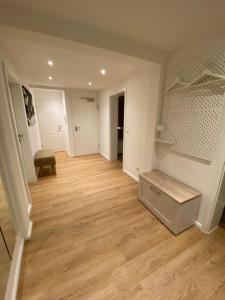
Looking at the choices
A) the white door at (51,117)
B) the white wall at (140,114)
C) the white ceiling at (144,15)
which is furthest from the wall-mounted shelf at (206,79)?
the white door at (51,117)

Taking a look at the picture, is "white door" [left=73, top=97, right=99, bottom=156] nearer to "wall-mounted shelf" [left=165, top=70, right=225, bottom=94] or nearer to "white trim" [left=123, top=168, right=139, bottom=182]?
"white trim" [left=123, top=168, right=139, bottom=182]

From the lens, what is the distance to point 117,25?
135cm

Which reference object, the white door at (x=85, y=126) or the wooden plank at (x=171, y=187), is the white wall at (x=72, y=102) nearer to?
the white door at (x=85, y=126)

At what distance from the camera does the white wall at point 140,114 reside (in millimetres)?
2109

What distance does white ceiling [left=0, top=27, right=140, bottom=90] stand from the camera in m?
1.35

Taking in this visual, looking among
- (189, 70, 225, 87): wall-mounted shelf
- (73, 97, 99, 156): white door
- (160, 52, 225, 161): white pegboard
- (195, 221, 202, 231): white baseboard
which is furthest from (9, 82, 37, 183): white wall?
(195, 221, 202, 231): white baseboard

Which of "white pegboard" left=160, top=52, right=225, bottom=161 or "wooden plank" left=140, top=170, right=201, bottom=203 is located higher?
"white pegboard" left=160, top=52, right=225, bottom=161

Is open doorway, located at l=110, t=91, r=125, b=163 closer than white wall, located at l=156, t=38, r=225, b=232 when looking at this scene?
No

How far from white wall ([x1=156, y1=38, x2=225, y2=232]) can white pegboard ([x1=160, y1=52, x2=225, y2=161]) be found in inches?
3.1

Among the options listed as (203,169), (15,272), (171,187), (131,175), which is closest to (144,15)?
(203,169)

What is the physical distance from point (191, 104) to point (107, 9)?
1313 millimetres

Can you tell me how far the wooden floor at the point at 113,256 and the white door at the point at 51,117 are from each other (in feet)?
10.4

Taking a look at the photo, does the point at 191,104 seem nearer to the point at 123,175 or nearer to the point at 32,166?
the point at 123,175

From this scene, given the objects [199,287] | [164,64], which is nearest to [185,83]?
[164,64]
